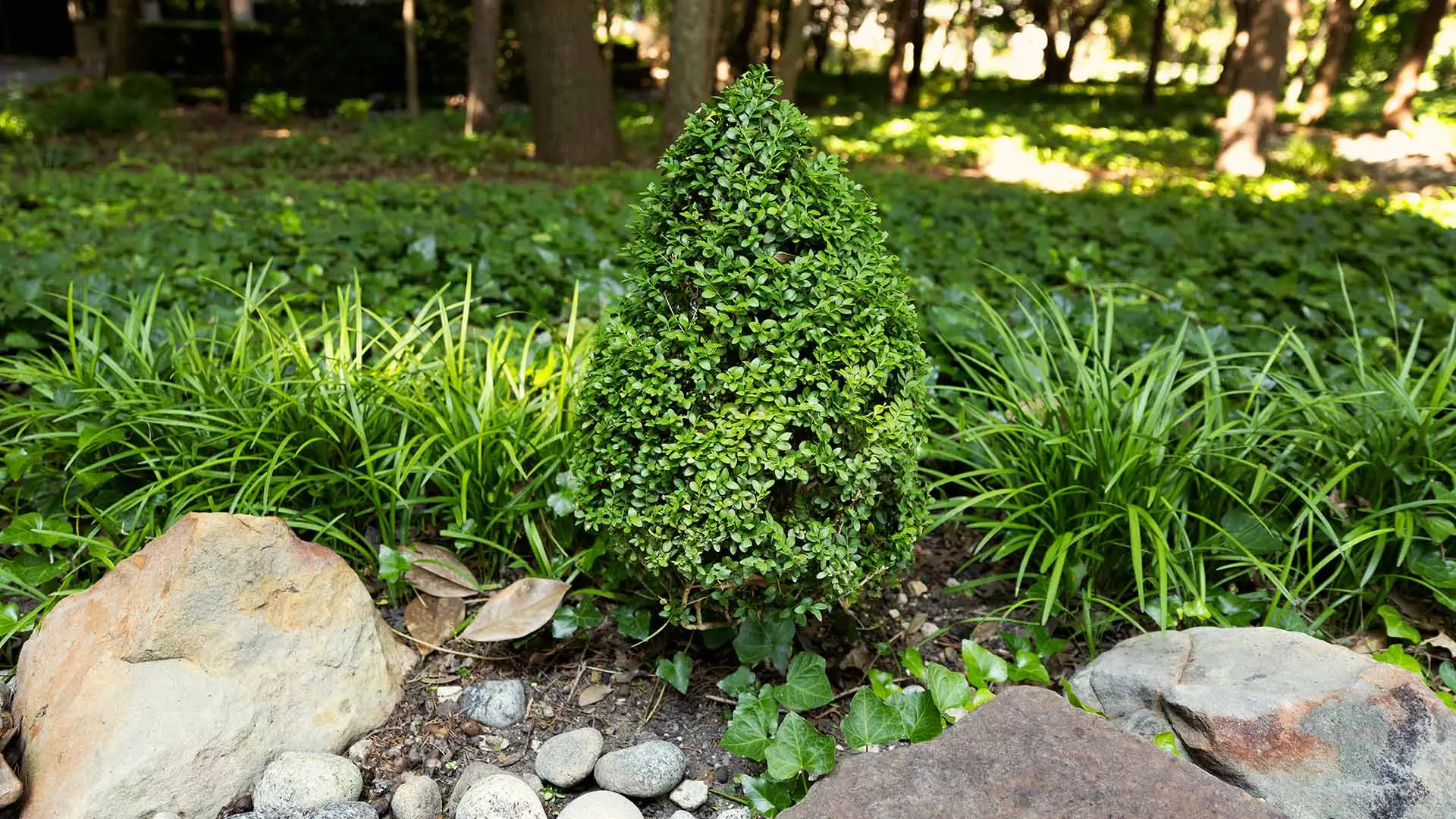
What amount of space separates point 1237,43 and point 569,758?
22273mm

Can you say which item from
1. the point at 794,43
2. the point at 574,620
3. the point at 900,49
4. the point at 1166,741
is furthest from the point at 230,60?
the point at 1166,741

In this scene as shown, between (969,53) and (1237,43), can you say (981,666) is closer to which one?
(1237,43)

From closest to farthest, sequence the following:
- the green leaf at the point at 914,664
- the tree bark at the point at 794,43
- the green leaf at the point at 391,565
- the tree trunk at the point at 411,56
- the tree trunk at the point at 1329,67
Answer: the green leaf at the point at 914,664 < the green leaf at the point at 391,565 < the tree bark at the point at 794,43 < the tree trunk at the point at 411,56 < the tree trunk at the point at 1329,67

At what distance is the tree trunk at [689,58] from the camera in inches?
331

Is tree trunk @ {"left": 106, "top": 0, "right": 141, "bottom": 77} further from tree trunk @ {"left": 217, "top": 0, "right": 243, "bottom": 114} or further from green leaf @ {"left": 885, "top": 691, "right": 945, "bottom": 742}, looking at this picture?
green leaf @ {"left": 885, "top": 691, "right": 945, "bottom": 742}

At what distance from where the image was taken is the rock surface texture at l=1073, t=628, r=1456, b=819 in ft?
5.73

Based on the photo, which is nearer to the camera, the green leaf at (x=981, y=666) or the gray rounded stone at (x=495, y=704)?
the green leaf at (x=981, y=666)

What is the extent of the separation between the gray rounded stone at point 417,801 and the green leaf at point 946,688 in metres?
1.01

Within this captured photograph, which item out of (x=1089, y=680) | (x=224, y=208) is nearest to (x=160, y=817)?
(x=1089, y=680)

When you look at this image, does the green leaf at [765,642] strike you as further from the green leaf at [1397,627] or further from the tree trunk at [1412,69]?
the tree trunk at [1412,69]

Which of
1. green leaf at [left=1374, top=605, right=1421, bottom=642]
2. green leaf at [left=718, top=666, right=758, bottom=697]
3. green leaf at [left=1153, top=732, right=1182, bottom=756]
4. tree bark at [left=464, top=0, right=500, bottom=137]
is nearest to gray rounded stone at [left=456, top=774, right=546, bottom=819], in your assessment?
green leaf at [left=718, top=666, right=758, bottom=697]

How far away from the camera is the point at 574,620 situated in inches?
89.9

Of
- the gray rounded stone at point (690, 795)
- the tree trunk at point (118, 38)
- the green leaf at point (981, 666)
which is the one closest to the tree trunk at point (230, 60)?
the tree trunk at point (118, 38)

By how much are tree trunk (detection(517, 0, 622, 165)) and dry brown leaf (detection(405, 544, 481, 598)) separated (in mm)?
6915
